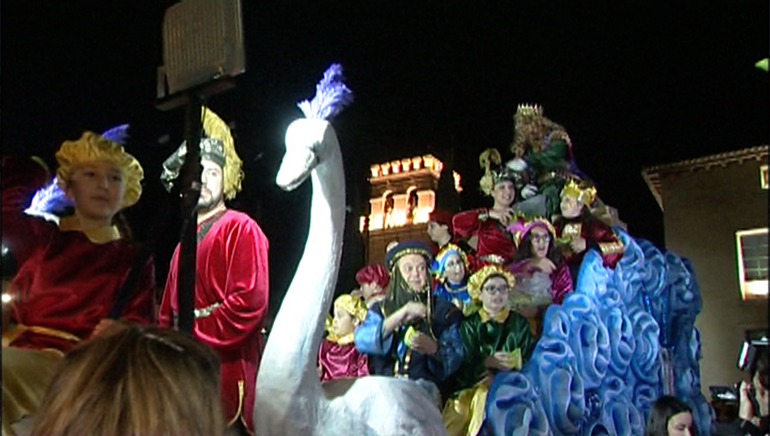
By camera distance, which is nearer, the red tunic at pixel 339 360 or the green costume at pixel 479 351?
the green costume at pixel 479 351

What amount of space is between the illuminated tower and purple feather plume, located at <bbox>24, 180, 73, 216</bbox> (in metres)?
3.71

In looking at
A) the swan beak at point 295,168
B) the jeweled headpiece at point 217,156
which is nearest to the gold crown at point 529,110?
the jeweled headpiece at point 217,156

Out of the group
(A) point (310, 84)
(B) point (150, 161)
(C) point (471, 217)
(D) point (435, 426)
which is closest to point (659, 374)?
(C) point (471, 217)

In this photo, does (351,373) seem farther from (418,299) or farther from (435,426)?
(435,426)

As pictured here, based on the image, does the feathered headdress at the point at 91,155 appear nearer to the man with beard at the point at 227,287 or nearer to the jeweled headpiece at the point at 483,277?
the man with beard at the point at 227,287

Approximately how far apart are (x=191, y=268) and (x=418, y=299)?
1325 millimetres

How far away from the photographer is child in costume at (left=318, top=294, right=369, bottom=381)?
302cm

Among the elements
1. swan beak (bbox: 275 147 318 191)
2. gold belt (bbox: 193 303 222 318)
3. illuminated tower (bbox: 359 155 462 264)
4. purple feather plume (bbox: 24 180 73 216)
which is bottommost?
gold belt (bbox: 193 303 222 318)

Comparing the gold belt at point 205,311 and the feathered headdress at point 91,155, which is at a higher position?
the feathered headdress at point 91,155

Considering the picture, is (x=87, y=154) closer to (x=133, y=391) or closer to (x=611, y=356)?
(x=133, y=391)

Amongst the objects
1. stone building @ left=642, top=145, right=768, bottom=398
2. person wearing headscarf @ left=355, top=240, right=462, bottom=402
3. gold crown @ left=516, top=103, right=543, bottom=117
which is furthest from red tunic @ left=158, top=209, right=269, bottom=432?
stone building @ left=642, top=145, right=768, bottom=398

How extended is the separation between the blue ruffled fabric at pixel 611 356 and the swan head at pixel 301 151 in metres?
1.12

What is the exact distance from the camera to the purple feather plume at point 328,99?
6.39 feet

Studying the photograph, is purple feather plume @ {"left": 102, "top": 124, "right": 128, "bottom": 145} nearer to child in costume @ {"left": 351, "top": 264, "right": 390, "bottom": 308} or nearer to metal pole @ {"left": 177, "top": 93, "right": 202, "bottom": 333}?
metal pole @ {"left": 177, "top": 93, "right": 202, "bottom": 333}
